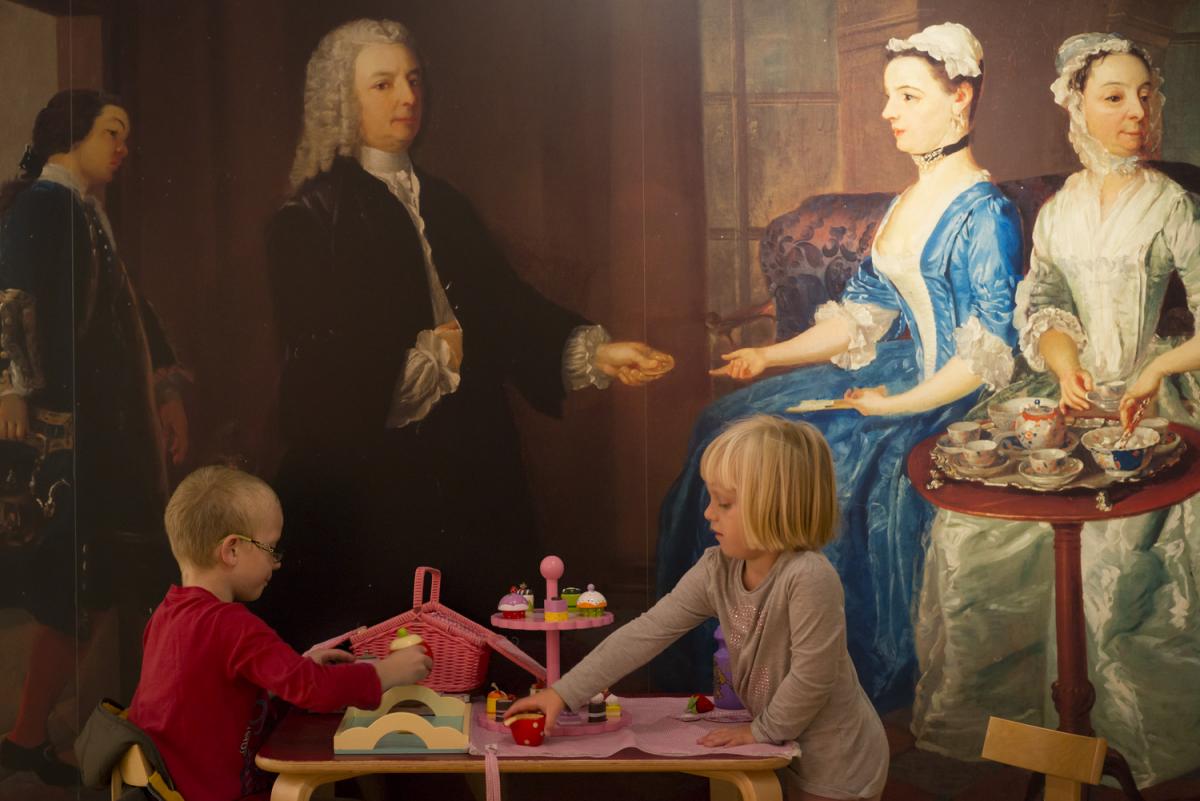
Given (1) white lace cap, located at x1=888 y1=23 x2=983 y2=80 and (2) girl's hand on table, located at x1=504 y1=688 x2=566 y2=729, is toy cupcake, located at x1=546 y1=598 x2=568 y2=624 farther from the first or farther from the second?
(1) white lace cap, located at x1=888 y1=23 x2=983 y2=80

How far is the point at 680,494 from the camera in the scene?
3234 mm

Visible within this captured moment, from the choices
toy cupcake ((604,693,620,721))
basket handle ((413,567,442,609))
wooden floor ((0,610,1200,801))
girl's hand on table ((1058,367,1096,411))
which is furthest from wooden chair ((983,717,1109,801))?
basket handle ((413,567,442,609))

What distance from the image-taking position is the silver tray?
3.21 m

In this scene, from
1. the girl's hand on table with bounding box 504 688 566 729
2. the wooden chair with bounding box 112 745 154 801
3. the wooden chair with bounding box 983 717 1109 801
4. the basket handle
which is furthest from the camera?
the basket handle

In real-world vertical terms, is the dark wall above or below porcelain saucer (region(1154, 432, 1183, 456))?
above

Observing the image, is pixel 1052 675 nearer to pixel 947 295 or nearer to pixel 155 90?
pixel 947 295

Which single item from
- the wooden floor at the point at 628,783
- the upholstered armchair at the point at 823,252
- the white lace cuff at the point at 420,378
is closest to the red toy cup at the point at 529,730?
the wooden floor at the point at 628,783

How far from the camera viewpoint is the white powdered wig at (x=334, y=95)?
10.5 ft

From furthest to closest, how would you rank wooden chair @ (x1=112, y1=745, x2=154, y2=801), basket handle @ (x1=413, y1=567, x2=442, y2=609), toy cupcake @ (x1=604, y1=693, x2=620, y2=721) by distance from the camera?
basket handle @ (x1=413, y1=567, x2=442, y2=609), toy cupcake @ (x1=604, y1=693, x2=620, y2=721), wooden chair @ (x1=112, y1=745, x2=154, y2=801)

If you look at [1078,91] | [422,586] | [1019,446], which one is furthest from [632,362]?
[1078,91]

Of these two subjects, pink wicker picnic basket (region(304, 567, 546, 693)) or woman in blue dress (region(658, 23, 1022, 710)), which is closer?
pink wicker picnic basket (region(304, 567, 546, 693))

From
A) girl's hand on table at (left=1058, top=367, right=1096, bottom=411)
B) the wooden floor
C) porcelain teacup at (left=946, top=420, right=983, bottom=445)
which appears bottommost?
the wooden floor

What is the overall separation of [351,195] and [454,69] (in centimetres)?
40

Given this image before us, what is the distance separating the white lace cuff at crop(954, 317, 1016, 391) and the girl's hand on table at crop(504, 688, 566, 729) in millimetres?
1396
